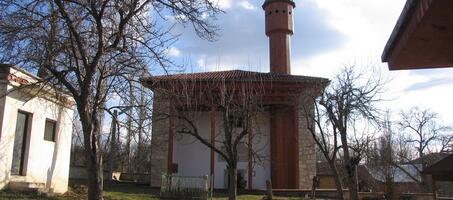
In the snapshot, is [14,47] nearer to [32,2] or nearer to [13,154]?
[32,2]

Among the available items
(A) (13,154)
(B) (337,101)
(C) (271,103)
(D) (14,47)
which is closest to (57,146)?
(A) (13,154)

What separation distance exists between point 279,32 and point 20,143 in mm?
25131

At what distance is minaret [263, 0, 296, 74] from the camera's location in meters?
37.8

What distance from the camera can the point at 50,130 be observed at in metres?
19.2

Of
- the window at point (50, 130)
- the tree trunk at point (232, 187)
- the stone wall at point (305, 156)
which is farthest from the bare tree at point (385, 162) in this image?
the window at point (50, 130)

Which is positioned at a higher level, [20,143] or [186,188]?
[20,143]

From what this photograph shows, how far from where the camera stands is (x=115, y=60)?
559 inches

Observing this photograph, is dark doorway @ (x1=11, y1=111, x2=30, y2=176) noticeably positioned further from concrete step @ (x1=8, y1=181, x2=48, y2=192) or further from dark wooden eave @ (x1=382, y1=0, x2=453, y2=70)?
dark wooden eave @ (x1=382, y1=0, x2=453, y2=70)

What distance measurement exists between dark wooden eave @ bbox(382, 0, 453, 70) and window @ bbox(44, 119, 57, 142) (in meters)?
15.6

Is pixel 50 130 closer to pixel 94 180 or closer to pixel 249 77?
pixel 94 180

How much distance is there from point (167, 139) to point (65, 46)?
65.3ft

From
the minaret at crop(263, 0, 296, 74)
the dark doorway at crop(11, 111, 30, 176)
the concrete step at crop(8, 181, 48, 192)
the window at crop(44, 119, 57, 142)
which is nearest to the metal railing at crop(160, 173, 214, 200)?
the window at crop(44, 119, 57, 142)

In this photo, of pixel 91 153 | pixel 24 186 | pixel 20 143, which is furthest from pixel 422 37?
pixel 20 143

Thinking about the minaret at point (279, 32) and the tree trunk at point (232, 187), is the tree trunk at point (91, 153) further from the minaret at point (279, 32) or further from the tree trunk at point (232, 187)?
the minaret at point (279, 32)
